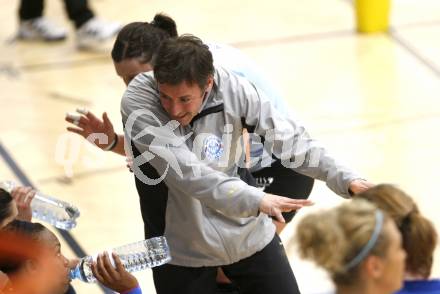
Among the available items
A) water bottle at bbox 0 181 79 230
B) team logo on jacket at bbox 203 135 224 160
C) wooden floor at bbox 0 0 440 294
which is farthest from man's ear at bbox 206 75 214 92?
wooden floor at bbox 0 0 440 294

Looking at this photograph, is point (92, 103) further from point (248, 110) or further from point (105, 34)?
point (248, 110)

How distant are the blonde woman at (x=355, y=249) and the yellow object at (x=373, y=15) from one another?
4895 millimetres

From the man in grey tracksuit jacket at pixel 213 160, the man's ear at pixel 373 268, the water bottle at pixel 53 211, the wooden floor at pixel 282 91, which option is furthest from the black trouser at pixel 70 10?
the man's ear at pixel 373 268

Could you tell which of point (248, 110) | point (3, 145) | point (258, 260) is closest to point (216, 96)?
point (248, 110)

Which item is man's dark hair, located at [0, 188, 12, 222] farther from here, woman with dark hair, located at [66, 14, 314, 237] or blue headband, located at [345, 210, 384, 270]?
blue headband, located at [345, 210, 384, 270]

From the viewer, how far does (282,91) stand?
6484 mm

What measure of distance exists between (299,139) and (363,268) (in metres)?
1.02

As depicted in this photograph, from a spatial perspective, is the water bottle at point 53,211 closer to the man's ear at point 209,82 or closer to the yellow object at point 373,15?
the man's ear at point 209,82

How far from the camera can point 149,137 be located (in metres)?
3.31

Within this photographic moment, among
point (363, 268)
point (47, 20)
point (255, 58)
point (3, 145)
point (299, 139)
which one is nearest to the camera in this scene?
point (363, 268)

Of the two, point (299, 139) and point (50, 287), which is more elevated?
point (299, 139)

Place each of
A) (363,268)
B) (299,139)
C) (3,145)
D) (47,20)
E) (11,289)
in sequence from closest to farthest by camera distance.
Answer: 1. (363,268)
2. (11,289)
3. (299,139)
4. (3,145)
5. (47,20)

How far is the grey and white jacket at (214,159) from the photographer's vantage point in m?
3.24

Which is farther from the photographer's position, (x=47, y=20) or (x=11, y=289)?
(x=47, y=20)
